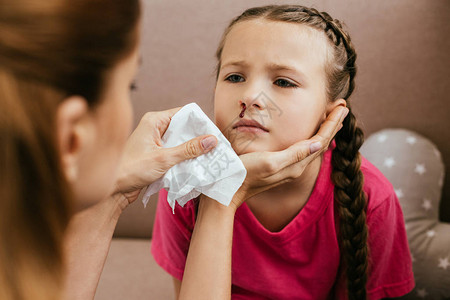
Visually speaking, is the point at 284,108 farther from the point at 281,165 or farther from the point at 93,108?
the point at 93,108

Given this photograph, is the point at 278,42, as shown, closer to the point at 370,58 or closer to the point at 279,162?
the point at 279,162

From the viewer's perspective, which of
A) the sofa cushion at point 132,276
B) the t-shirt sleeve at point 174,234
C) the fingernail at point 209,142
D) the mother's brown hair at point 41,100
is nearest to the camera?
the mother's brown hair at point 41,100

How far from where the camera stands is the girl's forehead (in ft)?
2.89

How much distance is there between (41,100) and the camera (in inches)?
17.1

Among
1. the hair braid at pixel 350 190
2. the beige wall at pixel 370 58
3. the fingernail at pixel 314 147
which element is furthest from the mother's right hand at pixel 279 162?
the beige wall at pixel 370 58

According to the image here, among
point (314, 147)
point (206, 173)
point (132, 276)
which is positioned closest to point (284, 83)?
point (314, 147)

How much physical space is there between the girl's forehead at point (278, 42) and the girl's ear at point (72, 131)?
0.48 metres

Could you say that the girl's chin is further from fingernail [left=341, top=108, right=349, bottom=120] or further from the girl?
fingernail [left=341, top=108, right=349, bottom=120]

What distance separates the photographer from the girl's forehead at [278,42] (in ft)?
2.89

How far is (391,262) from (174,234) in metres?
0.53

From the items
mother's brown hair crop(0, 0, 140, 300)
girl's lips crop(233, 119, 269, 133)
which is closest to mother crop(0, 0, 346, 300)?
mother's brown hair crop(0, 0, 140, 300)

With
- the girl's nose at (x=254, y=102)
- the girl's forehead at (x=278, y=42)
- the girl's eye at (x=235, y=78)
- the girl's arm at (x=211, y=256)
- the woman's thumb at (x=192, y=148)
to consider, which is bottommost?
the girl's arm at (x=211, y=256)

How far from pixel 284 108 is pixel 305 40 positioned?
0.49 ft

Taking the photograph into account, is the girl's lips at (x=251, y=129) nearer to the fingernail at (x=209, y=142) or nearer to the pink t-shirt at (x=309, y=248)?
the fingernail at (x=209, y=142)
